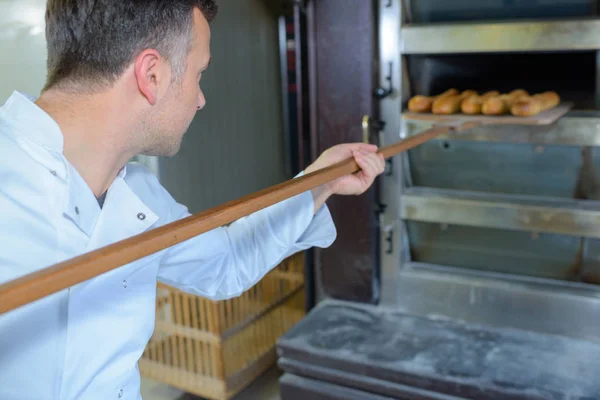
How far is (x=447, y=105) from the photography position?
70.2 inches

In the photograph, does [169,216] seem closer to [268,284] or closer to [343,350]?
[343,350]

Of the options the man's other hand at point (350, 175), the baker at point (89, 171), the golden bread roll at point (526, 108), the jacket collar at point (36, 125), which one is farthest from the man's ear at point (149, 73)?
the golden bread roll at point (526, 108)

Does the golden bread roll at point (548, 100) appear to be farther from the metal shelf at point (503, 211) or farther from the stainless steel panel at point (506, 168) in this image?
the metal shelf at point (503, 211)

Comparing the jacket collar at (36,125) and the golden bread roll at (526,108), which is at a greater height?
the jacket collar at (36,125)

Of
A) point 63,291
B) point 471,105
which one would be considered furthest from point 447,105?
point 63,291

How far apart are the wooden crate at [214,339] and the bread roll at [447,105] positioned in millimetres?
877

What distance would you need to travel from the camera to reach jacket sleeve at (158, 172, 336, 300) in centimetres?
129

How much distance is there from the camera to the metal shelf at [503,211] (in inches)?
67.4

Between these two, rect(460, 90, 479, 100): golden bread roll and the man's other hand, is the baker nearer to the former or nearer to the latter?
the man's other hand

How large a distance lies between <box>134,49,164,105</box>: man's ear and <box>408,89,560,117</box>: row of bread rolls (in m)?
1.02

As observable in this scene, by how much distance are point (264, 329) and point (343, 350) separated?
2.08ft

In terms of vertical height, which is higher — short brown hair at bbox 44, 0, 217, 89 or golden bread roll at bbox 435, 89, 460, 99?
short brown hair at bbox 44, 0, 217, 89

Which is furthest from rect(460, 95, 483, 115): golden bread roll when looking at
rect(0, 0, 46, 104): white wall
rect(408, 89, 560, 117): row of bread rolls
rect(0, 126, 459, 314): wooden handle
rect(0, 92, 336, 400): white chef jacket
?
rect(0, 0, 46, 104): white wall

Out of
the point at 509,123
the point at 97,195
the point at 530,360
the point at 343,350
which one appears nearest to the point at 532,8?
the point at 509,123
